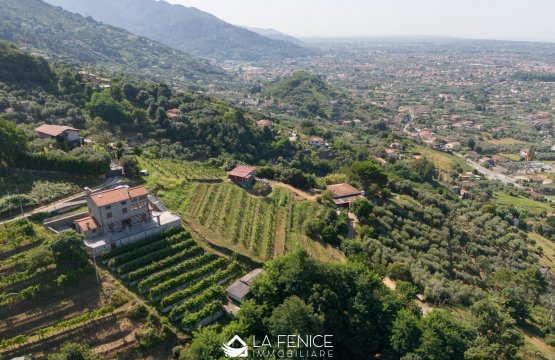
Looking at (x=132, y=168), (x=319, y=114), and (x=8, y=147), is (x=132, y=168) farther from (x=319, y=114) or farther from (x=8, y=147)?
(x=319, y=114)

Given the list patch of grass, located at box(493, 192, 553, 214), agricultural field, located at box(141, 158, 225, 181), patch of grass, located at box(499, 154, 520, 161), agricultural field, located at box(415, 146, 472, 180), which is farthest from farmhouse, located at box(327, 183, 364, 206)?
patch of grass, located at box(499, 154, 520, 161)

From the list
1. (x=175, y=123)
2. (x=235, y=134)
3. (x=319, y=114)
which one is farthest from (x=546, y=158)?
(x=175, y=123)

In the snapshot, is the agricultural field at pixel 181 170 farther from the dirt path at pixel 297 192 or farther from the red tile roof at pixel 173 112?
the red tile roof at pixel 173 112

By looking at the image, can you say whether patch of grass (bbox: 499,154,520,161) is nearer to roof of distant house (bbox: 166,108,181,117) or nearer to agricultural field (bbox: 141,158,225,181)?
roof of distant house (bbox: 166,108,181,117)

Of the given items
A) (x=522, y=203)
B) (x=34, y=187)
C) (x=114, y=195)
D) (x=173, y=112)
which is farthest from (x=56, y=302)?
(x=522, y=203)

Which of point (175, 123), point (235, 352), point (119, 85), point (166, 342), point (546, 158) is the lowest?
point (546, 158)
